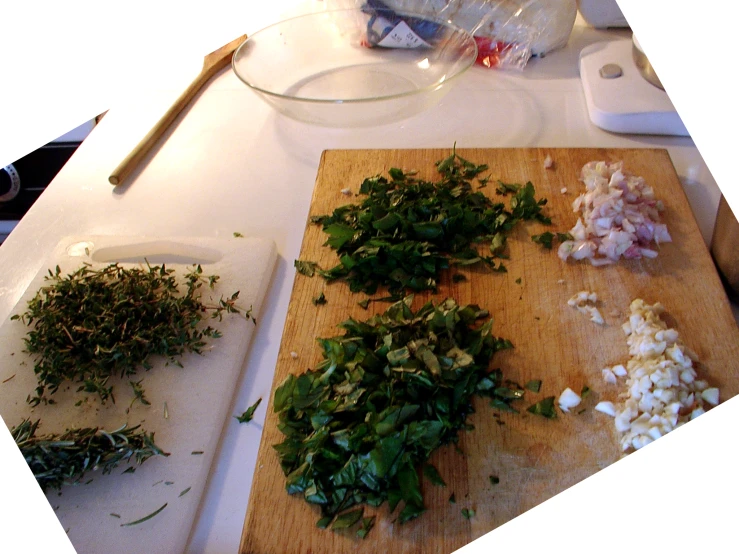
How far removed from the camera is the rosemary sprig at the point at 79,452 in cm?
91

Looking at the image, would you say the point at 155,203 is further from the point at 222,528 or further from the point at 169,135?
the point at 222,528

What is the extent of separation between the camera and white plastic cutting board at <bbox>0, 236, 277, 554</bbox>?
2.90 ft

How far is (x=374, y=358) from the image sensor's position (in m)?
0.96

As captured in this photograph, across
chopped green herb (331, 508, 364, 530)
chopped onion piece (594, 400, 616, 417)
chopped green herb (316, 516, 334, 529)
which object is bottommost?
chopped onion piece (594, 400, 616, 417)

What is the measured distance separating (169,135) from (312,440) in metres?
1.20

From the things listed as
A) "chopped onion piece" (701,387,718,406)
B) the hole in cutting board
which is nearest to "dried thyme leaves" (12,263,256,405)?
the hole in cutting board

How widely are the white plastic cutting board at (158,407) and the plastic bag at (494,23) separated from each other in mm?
914

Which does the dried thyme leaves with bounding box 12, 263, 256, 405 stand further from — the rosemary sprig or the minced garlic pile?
the minced garlic pile

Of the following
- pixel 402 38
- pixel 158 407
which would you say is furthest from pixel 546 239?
pixel 402 38

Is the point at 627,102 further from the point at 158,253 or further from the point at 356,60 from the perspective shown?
the point at 158,253

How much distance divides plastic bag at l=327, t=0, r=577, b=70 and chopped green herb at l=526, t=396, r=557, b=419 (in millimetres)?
1233

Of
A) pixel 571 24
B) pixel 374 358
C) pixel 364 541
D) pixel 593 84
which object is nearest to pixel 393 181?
pixel 374 358

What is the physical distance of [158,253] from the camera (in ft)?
4.37

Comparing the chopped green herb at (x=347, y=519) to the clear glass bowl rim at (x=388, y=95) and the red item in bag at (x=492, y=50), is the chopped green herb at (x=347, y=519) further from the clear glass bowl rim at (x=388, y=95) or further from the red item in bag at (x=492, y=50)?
the red item in bag at (x=492, y=50)
